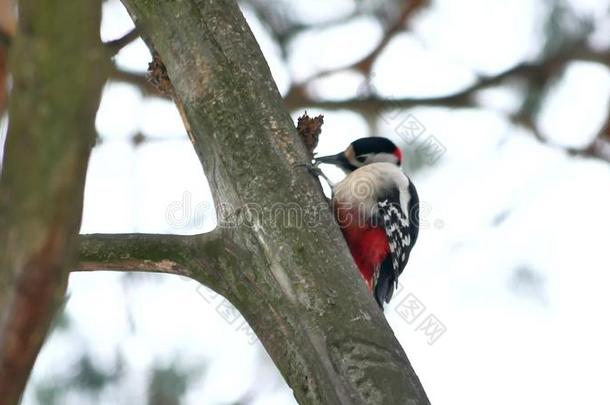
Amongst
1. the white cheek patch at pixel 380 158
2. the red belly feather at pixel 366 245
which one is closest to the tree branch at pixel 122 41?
the red belly feather at pixel 366 245

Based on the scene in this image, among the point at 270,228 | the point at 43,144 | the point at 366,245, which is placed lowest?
the point at 43,144

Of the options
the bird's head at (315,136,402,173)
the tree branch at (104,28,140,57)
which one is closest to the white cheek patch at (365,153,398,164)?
the bird's head at (315,136,402,173)

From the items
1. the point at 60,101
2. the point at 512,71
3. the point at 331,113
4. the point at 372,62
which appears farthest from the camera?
the point at 372,62

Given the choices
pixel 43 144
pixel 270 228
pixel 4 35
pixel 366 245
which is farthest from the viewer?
pixel 366 245

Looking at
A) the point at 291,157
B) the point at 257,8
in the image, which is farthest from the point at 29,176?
the point at 257,8

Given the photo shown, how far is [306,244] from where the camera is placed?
2643 mm

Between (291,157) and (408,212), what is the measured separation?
1.70m

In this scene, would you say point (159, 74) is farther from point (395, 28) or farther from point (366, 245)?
point (395, 28)

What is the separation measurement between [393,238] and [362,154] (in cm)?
57

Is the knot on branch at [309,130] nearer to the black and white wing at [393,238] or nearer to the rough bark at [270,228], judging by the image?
the rough bark at [270,228]

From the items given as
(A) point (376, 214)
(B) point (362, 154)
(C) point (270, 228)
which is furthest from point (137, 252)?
(B) point (362, 154)

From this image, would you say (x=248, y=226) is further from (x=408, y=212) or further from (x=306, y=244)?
A: (x=408, y=212)

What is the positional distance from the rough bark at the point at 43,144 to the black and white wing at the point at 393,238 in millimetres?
2816

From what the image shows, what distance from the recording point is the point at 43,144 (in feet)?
4.49
